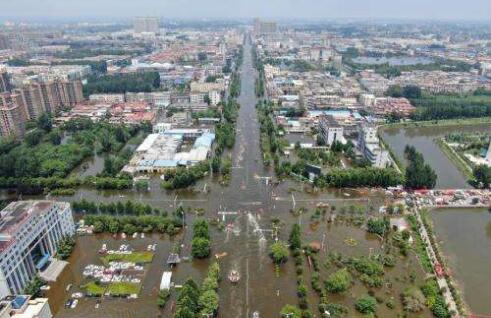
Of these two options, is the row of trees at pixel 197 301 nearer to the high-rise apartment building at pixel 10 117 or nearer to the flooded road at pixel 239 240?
the flooded road at pixel 239 240

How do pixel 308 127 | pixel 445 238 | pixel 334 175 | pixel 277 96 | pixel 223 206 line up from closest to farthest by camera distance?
pixel 445 238
pixel 223 206
pixel 334 175
pixel 308 127
pixel 277 96

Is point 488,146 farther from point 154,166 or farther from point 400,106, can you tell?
point 154,166

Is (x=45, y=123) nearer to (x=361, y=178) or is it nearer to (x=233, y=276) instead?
(x=233, y=276)

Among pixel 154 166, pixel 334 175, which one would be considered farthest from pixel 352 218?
pixel 154 166

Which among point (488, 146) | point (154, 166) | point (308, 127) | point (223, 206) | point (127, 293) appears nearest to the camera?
point (127, 293)

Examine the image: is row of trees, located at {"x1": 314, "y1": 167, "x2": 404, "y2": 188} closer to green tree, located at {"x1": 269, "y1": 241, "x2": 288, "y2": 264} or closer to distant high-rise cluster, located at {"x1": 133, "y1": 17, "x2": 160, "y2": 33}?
green tree, located at {"x1": 269, "y1": 241, "x2": 288, "y2": 264}

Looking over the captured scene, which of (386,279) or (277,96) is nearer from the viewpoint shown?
(386,279)

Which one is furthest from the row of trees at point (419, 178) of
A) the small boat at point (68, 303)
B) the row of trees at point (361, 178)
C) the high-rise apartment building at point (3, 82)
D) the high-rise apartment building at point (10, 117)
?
the high-rise apartment building at point (3, 82)
